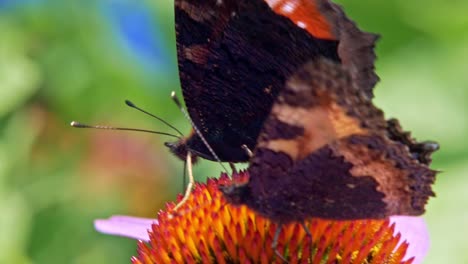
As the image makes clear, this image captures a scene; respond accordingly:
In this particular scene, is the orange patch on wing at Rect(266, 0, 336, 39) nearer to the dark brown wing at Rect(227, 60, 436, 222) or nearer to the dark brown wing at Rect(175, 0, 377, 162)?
the dark brown wing at Rect(175, 0, 377, 162)

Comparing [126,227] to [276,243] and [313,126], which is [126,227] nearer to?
[276,243]

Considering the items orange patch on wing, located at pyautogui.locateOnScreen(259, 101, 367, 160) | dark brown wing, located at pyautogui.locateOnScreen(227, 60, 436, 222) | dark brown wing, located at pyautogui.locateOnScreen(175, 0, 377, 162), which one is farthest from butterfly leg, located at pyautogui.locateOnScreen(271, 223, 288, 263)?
dark brown wing, located at pyautogui.locateOnScreen(175, 0, 377, 162)

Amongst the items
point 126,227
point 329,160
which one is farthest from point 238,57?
point 126,227

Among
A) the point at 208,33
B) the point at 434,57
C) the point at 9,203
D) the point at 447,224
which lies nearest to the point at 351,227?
the point at 208,33

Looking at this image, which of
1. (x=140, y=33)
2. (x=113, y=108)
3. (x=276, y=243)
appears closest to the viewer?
(x=276, y=243)

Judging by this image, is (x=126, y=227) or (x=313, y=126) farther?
(x=126, y=227)

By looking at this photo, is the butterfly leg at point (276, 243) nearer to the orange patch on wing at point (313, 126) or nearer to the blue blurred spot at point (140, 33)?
the orange patch on wing at point (313, 126)

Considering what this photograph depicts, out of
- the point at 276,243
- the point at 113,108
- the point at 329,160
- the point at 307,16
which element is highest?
the point at 307,16
